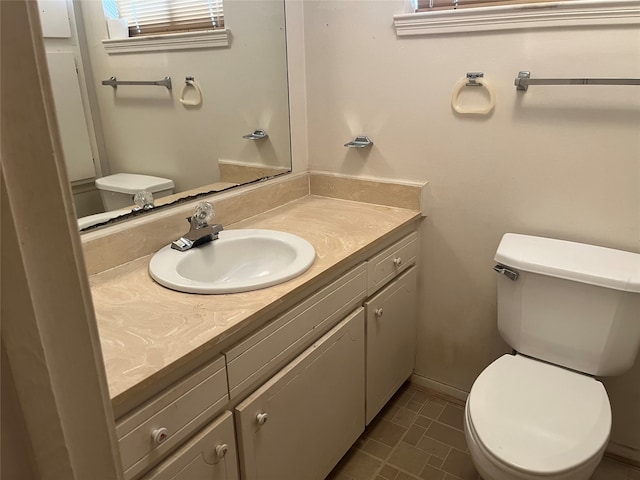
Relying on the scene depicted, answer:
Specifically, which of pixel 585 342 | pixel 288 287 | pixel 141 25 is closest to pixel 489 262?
pixel 585 342

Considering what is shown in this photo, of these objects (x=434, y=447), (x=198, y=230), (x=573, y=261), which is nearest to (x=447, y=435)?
(x=434, y=447)

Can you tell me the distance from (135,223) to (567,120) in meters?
1.39

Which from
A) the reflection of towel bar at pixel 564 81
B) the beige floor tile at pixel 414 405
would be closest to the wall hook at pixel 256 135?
the reflection of towel bar at pixel 564 81

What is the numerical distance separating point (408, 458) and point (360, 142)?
1.22 meters

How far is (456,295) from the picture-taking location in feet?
6.41

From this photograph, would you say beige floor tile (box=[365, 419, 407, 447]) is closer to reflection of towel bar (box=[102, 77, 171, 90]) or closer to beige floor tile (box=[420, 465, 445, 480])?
beige floor tile (box=[420, 465, 445, 480])

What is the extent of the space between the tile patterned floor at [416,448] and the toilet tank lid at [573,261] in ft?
2.53

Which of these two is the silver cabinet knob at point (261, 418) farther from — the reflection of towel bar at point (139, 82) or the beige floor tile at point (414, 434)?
the reflection of towel bar at point (139, 82)

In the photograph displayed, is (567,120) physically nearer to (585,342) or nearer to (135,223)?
(585,342)

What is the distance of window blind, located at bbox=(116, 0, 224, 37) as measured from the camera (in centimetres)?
148

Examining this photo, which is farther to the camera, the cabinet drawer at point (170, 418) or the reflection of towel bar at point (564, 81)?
the reflection of towel bar at point (564, 81)

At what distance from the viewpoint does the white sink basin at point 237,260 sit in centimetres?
132

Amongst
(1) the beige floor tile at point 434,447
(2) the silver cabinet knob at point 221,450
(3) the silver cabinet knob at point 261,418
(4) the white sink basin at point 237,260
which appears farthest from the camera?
(1) the beige floor tile at point 434,447

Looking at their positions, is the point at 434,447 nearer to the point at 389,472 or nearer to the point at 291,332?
the point at 389,472
